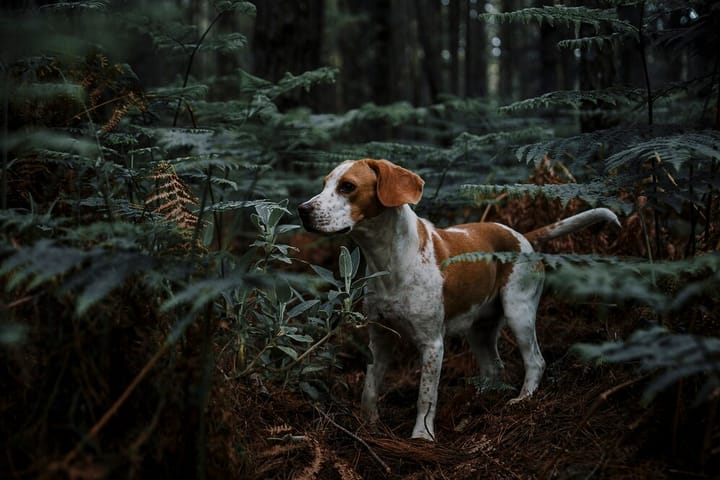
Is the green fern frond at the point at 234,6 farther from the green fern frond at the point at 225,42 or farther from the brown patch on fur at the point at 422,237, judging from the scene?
the brown patch on fur at the point at 422,237

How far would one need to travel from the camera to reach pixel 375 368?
3.75 metres

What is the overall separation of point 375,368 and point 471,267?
971 millimetres

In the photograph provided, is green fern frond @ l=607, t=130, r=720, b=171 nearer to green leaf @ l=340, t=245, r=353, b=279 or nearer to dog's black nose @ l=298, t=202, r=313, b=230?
green leaf @ l=340, t=245, r=353, b=279

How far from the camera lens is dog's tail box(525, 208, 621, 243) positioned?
151 inches

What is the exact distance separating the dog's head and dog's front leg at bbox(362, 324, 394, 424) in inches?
31.8

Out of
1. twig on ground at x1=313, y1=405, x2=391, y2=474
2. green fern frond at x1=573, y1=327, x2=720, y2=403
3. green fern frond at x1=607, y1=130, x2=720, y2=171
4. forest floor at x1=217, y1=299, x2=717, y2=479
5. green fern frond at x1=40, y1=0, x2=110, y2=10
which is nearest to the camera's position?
green fern frond at x1=573, y1=327, x2=720, y2=403

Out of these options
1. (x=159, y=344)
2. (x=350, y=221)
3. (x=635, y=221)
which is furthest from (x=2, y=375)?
(x=635, y=221)

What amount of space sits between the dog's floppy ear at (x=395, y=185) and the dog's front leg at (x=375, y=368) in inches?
35.4

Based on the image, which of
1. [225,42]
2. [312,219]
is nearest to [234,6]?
[225,42]

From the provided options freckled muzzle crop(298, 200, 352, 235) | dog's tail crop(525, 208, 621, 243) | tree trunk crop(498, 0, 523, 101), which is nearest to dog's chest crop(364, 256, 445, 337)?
freckled muzzle crop(298, 200, 352, 235)

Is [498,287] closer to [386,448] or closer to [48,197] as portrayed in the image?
[386,448]

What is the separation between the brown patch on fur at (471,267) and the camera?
3795 mm

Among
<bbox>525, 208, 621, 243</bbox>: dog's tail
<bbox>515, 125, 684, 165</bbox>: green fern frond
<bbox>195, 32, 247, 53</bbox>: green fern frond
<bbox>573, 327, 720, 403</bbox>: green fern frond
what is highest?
<bbox>195, 32, 247, 53</bbox>: green fern frond

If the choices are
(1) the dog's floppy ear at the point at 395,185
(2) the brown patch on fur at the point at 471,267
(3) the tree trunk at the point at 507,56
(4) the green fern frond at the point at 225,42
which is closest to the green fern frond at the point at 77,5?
(4) the green fern frond at the point at 225,42
